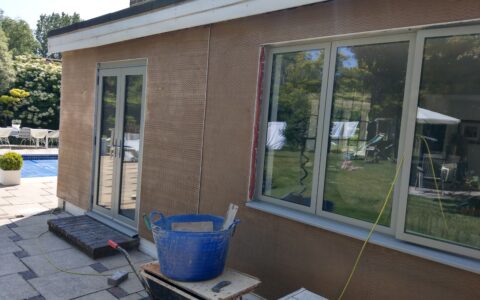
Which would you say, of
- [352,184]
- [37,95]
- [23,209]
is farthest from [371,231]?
[37,95]

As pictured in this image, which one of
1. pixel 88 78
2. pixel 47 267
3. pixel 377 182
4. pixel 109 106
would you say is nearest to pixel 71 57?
pixel 88 78

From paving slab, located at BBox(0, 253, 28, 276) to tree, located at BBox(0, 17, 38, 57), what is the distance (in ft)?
175

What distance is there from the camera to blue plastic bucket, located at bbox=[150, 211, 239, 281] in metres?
3.01

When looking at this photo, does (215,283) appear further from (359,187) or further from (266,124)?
(266,124)

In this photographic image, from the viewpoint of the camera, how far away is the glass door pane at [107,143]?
5945 mm

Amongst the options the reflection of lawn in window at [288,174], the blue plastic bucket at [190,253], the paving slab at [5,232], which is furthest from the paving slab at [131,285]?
the paving slab at [5,232]

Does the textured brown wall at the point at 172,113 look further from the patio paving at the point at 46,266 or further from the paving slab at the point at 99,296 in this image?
the paving slab at the point at 99,296

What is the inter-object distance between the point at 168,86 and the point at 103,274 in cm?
237

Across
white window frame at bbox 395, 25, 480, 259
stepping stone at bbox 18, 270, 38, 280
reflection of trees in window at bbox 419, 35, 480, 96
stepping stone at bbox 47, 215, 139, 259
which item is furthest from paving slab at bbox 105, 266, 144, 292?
reflection of trees in window at bbox 419, 35, 480, 96

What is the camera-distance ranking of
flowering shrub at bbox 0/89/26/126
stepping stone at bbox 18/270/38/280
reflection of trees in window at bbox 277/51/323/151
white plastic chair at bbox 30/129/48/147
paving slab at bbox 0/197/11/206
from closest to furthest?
reflection of trees in window at bbox 277/51/323/151
stepping stone at bbox 18/270/38/280
paving slab at bbox 0/197/11/206
white plastic chair at bbox 30/129/48/147
flowering shrub at bbox 0/89/26/126

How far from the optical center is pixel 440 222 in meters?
2.71

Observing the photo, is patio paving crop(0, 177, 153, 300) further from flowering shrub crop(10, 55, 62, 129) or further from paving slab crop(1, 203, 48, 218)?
flowering shrub crop(10, 55, 62, 129)

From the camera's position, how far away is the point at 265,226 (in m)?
3.67

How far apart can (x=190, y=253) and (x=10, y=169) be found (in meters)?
7.95
